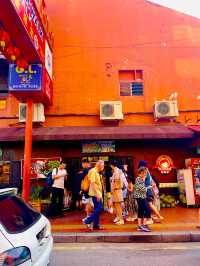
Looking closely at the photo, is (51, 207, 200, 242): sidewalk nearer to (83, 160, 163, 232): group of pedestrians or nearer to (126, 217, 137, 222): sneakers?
(83, 160, 163, 232): group of pedestrians

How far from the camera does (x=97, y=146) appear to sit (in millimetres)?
11711

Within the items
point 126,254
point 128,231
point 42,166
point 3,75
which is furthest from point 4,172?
point 126,254

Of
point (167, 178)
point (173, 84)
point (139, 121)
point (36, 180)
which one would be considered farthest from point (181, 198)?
point (36, 180)

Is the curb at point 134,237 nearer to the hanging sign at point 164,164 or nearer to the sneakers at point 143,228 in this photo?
the sneakers at point 143,228

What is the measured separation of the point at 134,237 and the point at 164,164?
5.70 m

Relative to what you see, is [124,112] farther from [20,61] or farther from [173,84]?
[20,61]

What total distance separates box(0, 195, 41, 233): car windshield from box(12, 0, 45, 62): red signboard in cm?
511

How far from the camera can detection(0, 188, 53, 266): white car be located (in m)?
2.79

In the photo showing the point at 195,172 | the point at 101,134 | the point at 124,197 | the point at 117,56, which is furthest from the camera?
the point at 117,56

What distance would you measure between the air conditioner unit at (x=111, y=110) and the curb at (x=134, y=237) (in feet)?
18.7

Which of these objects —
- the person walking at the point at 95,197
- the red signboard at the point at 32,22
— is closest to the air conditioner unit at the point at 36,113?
the red signboard at the point at 32,22

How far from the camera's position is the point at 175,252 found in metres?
5.68

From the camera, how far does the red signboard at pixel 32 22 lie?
7278 millimetres

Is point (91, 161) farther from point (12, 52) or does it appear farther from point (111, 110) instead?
point (12, 52)
